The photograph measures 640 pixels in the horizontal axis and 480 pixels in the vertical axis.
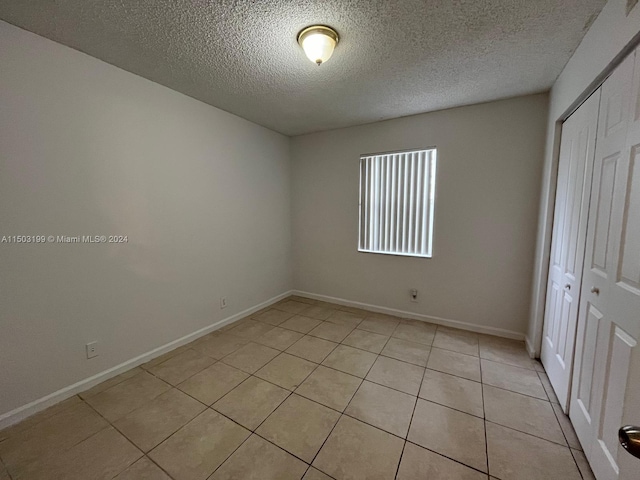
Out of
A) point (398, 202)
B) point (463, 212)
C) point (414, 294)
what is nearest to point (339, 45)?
point (398, 202)

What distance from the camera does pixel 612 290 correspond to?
1220mm

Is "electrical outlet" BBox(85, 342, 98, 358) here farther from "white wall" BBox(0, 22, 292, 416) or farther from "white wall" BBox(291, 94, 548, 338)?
"white wall" BBox(291, 94, 548, 338)

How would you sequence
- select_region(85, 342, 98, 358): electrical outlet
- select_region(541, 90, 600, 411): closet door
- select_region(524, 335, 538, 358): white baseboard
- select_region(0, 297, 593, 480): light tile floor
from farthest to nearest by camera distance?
1. select_region(524, 335, 538, 358): white baseboard
2. select_region(85, 342, 98, 358): electrical outlet
3. select_region(541, 90, 600, 411): closet door
4. select_region(0, 297, 593, 480): light tile floor

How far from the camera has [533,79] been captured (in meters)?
2.18

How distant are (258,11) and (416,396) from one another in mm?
2805

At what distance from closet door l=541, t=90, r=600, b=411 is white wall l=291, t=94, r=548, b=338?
463mm

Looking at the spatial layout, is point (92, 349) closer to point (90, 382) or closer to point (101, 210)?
point (90, 382)

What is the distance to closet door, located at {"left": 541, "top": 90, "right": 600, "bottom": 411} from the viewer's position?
1584mm

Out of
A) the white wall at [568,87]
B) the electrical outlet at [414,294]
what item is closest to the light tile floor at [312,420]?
the white wall at [568,87]

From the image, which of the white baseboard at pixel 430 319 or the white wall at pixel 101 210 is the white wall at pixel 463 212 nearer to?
the white baseboard at pixel 430 319

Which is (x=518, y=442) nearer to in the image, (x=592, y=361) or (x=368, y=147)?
(x=592, y=361)

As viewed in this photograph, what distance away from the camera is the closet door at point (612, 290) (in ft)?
3.49

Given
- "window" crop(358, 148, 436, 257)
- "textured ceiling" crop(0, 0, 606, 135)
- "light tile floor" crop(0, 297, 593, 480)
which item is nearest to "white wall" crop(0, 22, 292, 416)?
"textured ceiling" crop(0, 0, 606, 135)

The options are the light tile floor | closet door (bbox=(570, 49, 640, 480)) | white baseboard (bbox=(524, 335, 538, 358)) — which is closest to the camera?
closet door (bbox=(570, 49, 640, 480))
